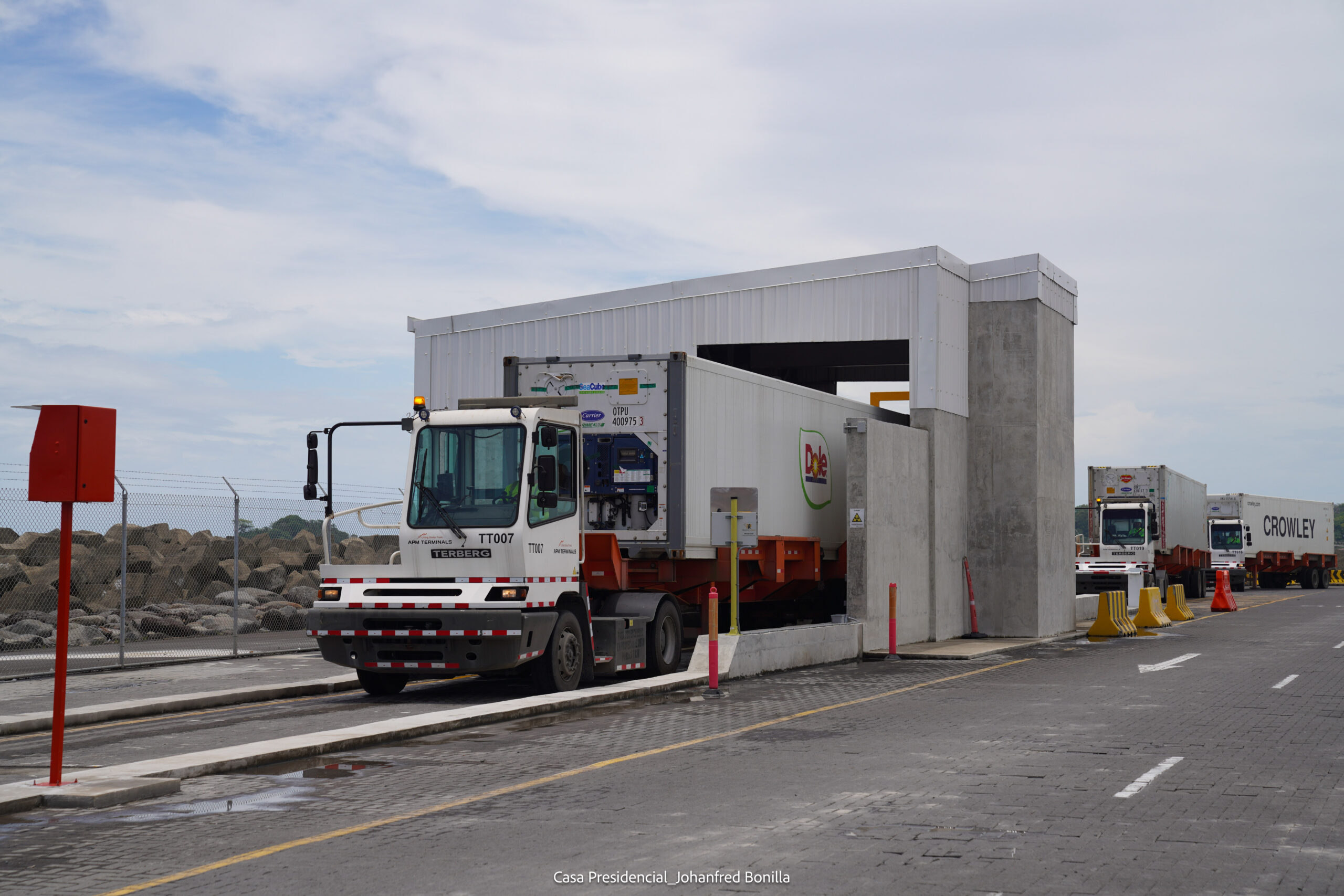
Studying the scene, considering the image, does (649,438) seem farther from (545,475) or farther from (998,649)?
(998,649)

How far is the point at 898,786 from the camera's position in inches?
378

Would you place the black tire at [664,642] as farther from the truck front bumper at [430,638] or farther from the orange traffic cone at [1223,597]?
the orange traffic cone at [1223,597]

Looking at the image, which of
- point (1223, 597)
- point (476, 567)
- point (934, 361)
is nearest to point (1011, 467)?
point (934, 361)

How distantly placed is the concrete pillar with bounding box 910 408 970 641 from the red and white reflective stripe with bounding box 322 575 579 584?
1177 centimetres

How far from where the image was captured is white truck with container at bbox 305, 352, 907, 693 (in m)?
15.3

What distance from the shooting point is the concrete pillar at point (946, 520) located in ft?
84.9

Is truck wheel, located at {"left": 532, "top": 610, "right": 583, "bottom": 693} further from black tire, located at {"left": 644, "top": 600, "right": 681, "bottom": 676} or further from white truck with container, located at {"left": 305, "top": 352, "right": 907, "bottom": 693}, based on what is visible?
black tire, located at {"left": 644, "top": 600, "right": 681, "bottom": 676}

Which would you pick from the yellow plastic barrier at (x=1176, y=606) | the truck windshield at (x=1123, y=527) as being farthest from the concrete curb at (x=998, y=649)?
the truck windshield at (x=1123, y=527)

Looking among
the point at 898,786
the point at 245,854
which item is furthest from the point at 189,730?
the point at 898,786

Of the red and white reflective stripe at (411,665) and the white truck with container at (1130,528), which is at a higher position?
the white truck with container at (1130,528)

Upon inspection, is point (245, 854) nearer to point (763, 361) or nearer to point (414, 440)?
point (414, 440)

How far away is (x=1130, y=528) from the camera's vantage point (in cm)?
4450

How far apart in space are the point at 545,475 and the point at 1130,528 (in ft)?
110

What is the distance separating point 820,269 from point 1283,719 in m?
14.5
